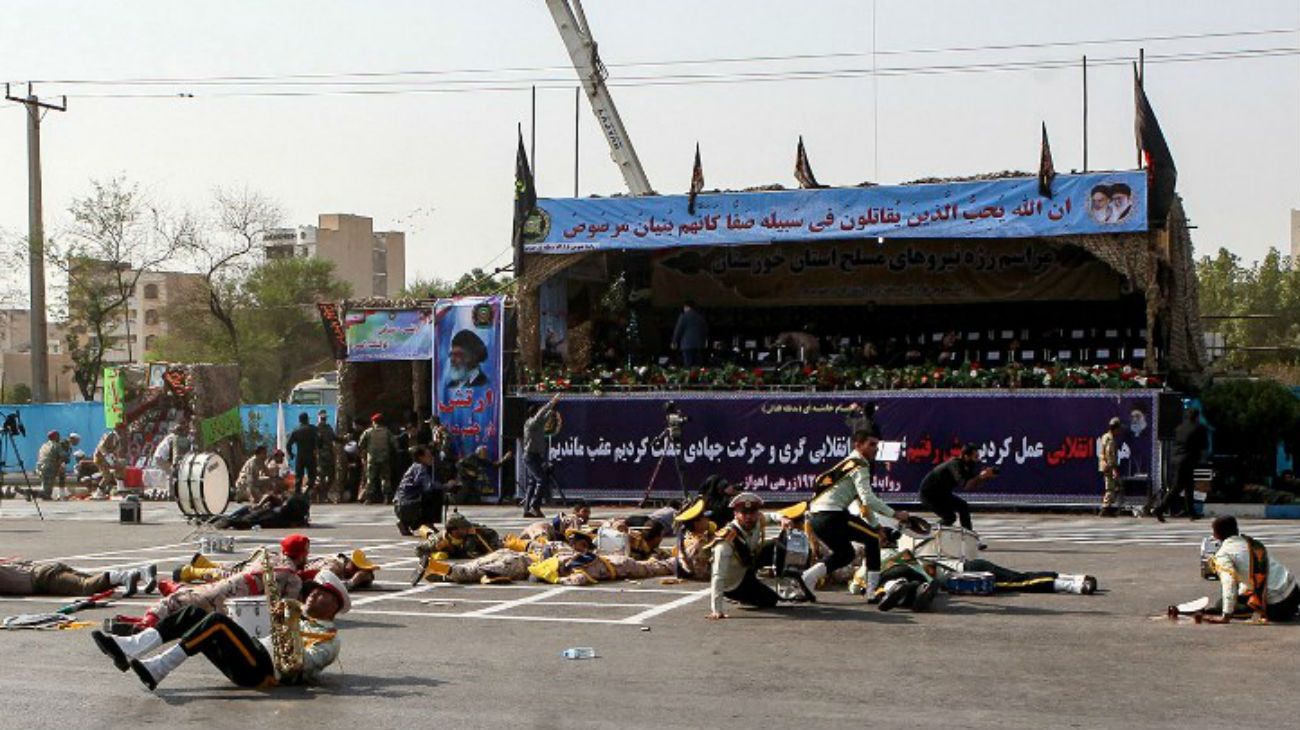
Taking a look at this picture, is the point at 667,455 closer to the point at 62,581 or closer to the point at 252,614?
the point at 62,581

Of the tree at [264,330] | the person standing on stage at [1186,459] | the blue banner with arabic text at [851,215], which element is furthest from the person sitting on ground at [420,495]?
the tree at [264,330]

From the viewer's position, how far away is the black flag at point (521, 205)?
33688mm

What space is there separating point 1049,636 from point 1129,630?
78cm

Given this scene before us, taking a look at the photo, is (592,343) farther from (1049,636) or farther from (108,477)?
(1049,636)

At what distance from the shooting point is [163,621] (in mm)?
11344

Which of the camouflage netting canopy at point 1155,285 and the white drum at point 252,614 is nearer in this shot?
the white drum at point 252,614

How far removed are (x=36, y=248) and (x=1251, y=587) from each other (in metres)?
43.6

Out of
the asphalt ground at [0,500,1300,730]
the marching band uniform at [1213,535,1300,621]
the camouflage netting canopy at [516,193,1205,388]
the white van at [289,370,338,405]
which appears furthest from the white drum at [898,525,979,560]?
the white van at [289,370,338,405]

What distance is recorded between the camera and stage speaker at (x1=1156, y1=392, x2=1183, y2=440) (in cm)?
2833

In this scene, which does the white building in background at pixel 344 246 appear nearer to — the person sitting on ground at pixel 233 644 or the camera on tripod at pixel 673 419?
the camera on tripod at pixel 673 419

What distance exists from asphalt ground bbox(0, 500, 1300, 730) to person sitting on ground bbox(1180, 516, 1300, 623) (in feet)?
1.21

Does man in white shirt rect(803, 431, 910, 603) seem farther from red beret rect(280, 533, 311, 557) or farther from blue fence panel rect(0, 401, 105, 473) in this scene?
blue fence panel rect(0, 401, 105, 473)

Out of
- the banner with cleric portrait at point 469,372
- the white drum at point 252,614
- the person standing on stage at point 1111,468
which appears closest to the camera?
the white drum at point 252,614

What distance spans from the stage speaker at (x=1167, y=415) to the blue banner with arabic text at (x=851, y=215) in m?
Result: 3.01
